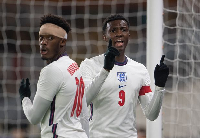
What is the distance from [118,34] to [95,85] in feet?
1.66

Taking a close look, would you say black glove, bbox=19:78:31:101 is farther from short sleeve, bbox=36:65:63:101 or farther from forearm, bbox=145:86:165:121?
forearm, bbox=145:86:165:121

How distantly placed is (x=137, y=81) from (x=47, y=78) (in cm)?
97

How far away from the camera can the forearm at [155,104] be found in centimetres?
362

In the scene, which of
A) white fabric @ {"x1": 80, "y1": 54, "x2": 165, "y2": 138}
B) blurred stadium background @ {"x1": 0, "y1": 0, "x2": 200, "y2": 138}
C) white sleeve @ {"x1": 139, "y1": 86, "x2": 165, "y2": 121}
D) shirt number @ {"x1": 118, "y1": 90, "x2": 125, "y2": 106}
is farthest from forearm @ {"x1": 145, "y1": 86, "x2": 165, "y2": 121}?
blurred stadium background @ {"x1": 0, "y1": 0, "x2": 200, "y2": 138}

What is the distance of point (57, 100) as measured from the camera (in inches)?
121

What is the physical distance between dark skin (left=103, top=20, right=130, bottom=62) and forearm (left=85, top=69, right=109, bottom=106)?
1.26 ft

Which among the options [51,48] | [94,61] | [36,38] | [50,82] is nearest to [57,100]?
[50,82]

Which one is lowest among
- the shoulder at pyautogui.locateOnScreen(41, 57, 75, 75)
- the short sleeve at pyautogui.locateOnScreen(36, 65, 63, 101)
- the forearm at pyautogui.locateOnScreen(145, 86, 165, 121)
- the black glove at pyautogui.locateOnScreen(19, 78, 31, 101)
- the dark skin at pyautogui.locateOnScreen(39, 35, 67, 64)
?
the forearm at pyautogui.locateOnScreen(145, 86, 165, 121)

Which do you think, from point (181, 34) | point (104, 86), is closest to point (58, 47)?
point (104, 86)

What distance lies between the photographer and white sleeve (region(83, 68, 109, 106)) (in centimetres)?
344

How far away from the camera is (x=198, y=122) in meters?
5.01

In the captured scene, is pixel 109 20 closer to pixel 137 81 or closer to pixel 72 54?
pixel 137 81

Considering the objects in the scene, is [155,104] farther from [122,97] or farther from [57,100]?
[57,100]

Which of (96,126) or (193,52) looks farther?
(193,52)
